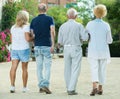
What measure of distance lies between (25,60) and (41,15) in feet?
3.48

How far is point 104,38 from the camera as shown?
12484 millimetres

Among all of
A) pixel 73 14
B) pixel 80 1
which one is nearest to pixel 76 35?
pixel 73 14

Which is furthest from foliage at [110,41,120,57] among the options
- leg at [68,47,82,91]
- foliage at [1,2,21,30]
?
leg at [68,47,82,91]

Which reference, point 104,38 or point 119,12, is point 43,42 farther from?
point 119,12

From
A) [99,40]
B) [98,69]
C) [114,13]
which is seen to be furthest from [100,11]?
[114,13]

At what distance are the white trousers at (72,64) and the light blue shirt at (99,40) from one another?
0.92 ft

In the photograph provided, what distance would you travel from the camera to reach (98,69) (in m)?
12.5

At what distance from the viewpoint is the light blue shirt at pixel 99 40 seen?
1242 centimetres

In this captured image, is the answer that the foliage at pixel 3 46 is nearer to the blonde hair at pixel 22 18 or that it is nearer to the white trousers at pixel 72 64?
the blonde hair at pixel 22 18

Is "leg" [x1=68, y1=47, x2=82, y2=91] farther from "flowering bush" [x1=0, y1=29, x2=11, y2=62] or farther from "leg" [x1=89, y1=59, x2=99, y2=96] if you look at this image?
"flowering bush" [x1=0, y1=29, x2=11, y2=62]

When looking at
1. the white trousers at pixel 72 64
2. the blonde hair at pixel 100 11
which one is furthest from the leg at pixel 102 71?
the blonde hair at pixel 100 11

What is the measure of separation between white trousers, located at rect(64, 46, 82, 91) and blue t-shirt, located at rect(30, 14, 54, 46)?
47cm

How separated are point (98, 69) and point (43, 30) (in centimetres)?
149

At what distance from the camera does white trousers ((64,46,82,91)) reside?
12.3 m
